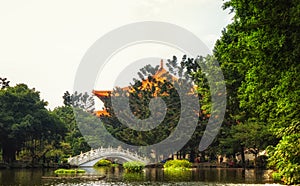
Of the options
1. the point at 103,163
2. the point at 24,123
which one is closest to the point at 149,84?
the point at 103,163

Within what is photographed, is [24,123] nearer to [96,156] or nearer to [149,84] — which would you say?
[96,156]

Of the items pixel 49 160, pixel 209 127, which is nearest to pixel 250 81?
pixel 209 127

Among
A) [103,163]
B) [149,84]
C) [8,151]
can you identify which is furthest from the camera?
[149,84]

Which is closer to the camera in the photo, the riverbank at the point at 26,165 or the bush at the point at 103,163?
the riverbank at the point at 26,165

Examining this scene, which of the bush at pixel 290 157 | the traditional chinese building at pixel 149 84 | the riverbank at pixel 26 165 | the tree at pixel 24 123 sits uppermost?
the traditional chinese building at pixel 149 84

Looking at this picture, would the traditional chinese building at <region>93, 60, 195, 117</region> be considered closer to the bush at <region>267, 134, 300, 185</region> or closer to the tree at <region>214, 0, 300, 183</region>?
the tree at <region>214, 0, 300, 183</region>

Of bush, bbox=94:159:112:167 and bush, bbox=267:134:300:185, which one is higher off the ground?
bush, bbox=267:134:300:185

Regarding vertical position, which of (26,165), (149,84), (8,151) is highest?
(149,84)

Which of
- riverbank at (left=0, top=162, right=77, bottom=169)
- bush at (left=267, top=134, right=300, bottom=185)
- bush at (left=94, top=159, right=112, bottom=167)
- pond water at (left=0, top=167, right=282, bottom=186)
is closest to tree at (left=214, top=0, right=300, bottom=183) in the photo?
bush at (left=267, top=134, right=300, bottom=185)

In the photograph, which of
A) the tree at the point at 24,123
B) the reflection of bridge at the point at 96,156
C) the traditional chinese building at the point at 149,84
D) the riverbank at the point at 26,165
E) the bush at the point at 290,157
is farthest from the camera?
the traditional chinese building at the point at 149,84

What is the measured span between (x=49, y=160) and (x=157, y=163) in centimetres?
1014

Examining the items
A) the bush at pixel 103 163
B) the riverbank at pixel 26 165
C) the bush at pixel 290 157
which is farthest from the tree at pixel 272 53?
the bush at pixel 103 163

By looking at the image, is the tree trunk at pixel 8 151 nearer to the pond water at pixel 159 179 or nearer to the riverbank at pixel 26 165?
the riverbank at pixel 26 165

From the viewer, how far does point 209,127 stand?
39.2 m
